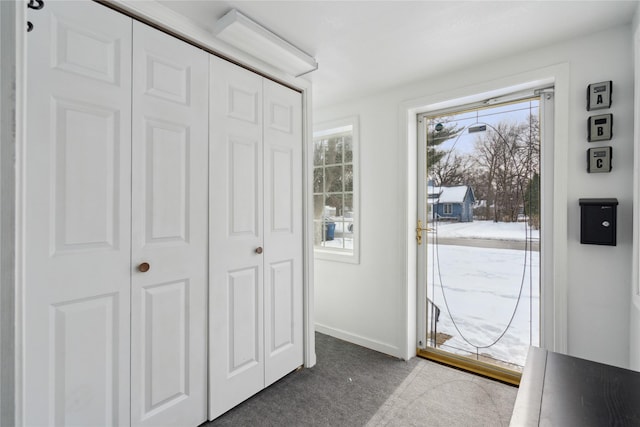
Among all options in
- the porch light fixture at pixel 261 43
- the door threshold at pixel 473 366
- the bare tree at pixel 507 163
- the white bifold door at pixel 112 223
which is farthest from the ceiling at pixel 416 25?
the door threshold at pixel 473 366

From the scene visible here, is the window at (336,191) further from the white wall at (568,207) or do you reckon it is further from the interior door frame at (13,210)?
the interior door frame at (13,210)

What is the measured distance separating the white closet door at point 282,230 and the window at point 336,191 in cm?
72

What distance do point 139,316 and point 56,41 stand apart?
1.29m

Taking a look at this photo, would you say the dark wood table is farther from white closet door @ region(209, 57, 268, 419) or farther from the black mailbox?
white closet door @ region(209, 57, 268, 419)

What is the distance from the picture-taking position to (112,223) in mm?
1450

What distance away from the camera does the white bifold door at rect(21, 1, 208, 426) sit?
1.25m

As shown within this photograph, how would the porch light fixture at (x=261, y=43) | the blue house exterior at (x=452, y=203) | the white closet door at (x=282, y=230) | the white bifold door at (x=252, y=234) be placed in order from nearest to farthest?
the porch light fixture at (x=261, y=43) → the white bifold door at (x=252, y=234) → the white closet door at (x=282, y=230) → the blue house exterior at (x=452, y=203)

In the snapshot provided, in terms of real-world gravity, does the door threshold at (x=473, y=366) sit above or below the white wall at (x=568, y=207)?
below

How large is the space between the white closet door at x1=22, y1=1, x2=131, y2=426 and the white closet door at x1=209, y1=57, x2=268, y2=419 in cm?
48

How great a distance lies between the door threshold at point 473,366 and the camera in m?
2.27

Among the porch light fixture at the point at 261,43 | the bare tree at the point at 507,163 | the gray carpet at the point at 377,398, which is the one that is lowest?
the gray carpet at the point at 377,398

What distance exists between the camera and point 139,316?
154 cm

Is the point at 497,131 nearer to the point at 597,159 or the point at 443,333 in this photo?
the point at 597,159

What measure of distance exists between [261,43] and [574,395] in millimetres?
2116
